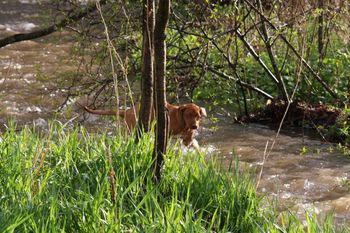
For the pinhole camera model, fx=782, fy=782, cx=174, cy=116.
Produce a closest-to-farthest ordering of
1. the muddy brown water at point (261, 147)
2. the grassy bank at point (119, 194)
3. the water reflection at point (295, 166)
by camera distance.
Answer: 1. the grassy bank at point (119, 194)
2. the water reflection at point (295, 166)
3. the muddy brown water at point (261, 147)

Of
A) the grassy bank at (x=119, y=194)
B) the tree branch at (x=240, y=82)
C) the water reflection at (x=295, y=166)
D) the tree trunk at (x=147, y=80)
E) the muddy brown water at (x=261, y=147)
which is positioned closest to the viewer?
the grassy bank at (x=119, y=194)

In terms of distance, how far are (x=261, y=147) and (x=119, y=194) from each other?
13.1ft

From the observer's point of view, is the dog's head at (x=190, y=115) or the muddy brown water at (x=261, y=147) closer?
the muddy brown water at (x=261, y=147)

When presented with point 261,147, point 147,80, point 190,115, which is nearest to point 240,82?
point 261,147

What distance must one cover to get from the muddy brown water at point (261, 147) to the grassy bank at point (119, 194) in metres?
0.35

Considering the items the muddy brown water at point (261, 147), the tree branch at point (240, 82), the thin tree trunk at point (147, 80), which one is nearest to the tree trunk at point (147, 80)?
the thin tree trunk at point (147, 80)

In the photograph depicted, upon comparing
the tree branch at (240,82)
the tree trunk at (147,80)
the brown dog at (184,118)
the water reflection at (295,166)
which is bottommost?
the water reflection at (295,166)

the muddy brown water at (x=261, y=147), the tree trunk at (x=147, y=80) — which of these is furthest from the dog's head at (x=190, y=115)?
the tree trunk at (x=147, y=80)

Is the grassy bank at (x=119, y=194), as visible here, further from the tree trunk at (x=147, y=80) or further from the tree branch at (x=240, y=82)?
the tree branch at (x=240, y=82)

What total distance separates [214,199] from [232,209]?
158 mm

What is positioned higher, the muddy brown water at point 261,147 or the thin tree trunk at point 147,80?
the thin tree trunk at point 147,80

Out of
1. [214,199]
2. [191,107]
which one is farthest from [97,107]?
[214,199]

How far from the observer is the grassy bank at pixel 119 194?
3.95 m

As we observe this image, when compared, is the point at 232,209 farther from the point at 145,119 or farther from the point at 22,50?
the point at 22,50
